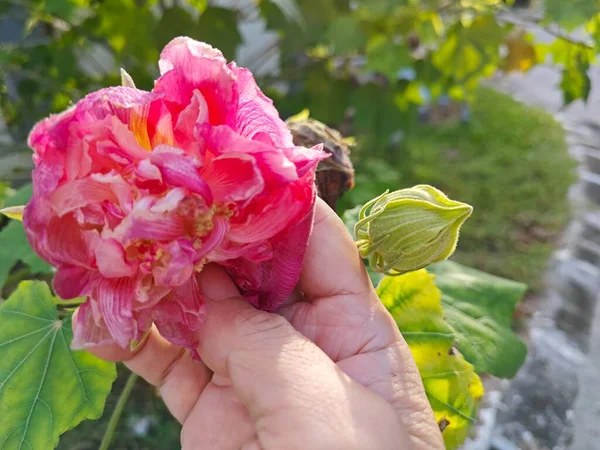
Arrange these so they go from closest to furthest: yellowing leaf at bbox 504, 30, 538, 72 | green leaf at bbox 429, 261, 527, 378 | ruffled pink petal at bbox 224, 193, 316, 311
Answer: ruffled pink petal at bbox 224, 193, 316, 311 < green leaf at bbox 429, 261, 527, 378 < yellowing leaf at bbox 504, 30, 538, 72

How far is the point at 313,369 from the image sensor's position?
65 cm

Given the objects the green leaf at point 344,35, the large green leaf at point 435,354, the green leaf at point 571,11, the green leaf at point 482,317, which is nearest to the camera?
the large green leaf at point 435,354

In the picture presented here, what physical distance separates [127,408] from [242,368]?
110 cm

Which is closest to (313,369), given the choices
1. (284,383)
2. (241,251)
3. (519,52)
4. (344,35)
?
(284,383)

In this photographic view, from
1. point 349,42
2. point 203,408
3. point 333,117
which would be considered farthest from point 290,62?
point 203,408

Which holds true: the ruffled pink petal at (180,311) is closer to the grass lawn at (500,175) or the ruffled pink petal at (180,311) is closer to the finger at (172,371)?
the finger at (172,371)

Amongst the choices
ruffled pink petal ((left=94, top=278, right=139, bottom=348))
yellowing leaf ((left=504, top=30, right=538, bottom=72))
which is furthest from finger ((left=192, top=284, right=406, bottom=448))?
yellowing leaf ((left=504, top=30, right=538, bottom=72))

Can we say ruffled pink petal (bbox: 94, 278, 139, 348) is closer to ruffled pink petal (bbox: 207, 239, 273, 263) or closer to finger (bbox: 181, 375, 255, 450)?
ruffled pink petal (bbox: 207, 239, 273, 263)

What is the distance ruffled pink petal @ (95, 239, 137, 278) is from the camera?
58cm

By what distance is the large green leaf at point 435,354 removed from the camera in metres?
Result: 0.93

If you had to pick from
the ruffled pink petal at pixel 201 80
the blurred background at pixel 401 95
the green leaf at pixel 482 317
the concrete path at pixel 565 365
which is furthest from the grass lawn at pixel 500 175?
the ruffled pink petal at pixel 201 80

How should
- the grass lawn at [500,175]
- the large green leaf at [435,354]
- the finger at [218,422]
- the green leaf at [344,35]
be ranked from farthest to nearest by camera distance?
the grass lawn at [500,175]
the green leaf at [344,35]
the large green leaf at [435,354]
the finger at [218,422]

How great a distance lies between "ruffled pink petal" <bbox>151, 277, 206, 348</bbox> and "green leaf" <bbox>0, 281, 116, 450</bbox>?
30cm

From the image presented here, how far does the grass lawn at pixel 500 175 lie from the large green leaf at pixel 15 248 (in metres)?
1.12
